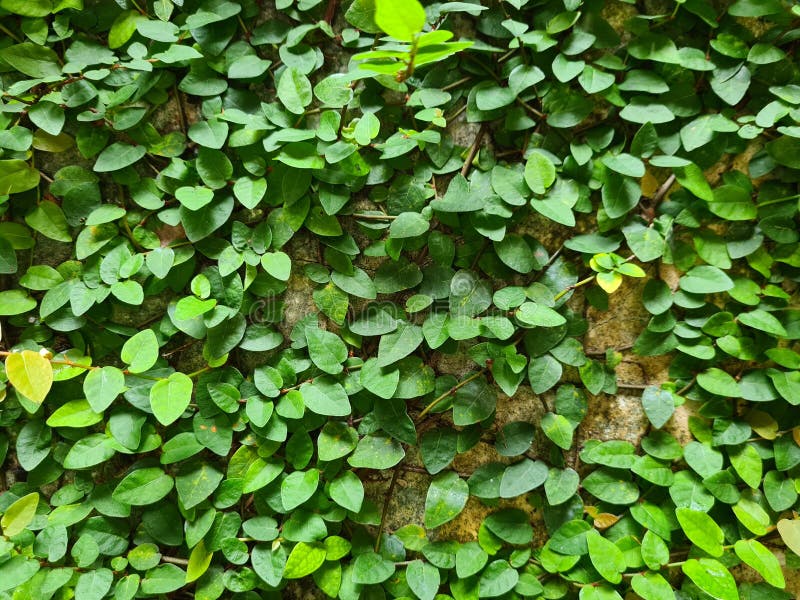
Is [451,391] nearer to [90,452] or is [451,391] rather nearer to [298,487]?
[298,487]

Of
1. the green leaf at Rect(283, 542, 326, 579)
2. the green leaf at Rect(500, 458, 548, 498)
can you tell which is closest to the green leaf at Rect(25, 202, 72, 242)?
the green leaf at Rect(283, 542, 326, 579)

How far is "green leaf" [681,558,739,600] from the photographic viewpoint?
1.10 meters

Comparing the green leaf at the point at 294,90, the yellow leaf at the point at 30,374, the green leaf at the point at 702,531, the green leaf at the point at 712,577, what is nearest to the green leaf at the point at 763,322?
the green leaf at the point at 702,531

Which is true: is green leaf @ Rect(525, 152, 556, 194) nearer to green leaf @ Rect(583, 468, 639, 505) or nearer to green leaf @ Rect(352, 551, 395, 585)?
green leaf @ Rect(583, 468, 639, 505)

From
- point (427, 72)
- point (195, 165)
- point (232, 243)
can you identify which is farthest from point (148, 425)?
point (427, 72)

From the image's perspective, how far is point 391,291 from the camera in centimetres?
117

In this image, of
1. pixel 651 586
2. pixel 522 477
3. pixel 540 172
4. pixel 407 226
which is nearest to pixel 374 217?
pixel 407 226

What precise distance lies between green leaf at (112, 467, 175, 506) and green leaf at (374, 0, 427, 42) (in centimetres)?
107

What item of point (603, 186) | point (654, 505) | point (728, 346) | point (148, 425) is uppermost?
point (603, 186)

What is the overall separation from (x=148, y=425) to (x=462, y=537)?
2.65ft

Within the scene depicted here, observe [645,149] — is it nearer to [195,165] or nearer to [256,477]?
[195,165]

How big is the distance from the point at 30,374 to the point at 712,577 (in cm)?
152

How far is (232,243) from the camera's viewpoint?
3.83ft

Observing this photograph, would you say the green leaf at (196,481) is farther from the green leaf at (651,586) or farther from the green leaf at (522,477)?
the green leaf at (651,586)
